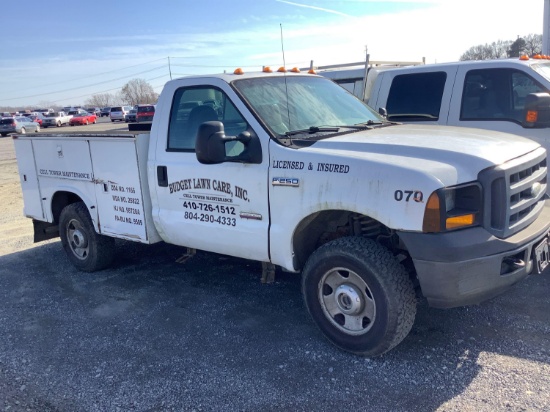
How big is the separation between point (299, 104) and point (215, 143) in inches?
40.0

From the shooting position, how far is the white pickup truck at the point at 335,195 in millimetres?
3285

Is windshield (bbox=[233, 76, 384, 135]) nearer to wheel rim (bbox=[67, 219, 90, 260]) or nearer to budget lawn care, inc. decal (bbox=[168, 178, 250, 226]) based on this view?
budget lawn care, inc. decal (bbox=[168, 178, 250, 226])

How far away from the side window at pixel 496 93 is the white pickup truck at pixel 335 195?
4.89 feet

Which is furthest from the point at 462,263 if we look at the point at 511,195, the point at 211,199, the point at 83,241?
the point at 83,241

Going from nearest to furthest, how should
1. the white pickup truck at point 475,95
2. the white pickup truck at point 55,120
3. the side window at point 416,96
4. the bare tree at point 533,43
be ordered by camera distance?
the white pickup truck at point 475,95, the side window at point 416,96, the bare tree at point 533,43, the white pickup truck at point 55,120

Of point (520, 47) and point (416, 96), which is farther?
point (520, 47)

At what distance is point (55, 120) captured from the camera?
164ft

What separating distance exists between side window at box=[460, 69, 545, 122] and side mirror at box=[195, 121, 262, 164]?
2.99 m

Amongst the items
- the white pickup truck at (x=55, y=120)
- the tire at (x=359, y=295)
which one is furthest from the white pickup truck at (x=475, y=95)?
the white pickup truck at (x=55, y=120)

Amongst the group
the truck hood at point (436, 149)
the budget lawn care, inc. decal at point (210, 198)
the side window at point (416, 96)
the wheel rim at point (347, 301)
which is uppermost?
the side window at point (416, 96)

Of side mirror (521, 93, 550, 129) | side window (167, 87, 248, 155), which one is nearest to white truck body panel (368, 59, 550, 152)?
side mirror (521, 93, 550, 129)

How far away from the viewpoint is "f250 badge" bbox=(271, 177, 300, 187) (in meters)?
3.81

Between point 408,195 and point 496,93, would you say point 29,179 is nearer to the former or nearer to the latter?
point 408,195

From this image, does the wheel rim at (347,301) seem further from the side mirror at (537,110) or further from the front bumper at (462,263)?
the side mirror at (537,110)
